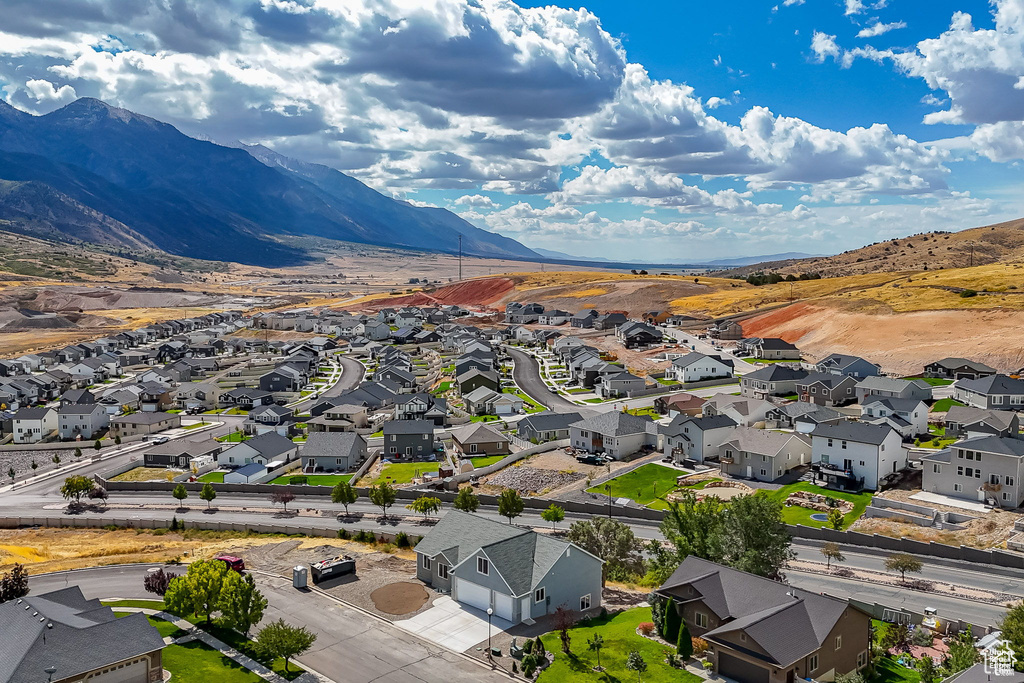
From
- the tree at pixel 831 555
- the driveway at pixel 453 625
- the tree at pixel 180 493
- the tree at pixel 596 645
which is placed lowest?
the tree at pixel 180 493

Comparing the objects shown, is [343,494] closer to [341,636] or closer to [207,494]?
[207,494]

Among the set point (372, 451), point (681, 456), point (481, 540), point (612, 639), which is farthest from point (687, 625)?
point (372, 451)

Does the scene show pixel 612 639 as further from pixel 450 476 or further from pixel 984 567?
pixel 450 476

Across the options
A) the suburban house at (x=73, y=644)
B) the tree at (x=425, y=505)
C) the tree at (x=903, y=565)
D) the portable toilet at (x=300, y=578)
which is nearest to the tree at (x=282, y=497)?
the tree at (x=425, y=505)

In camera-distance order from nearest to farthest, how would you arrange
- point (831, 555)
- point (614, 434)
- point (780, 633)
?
point (780, 633)
point (831, 555)
point (614, 434)

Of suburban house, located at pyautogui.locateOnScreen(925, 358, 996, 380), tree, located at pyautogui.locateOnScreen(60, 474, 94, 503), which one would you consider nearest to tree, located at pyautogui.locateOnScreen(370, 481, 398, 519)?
tree, located at pyautogui.locateOnScreen(60, 474, 94, 503)

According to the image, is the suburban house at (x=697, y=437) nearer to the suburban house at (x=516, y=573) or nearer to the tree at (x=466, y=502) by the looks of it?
the tree at (x=466, y=502)

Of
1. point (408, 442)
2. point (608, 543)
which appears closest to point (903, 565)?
point (608, 543)
